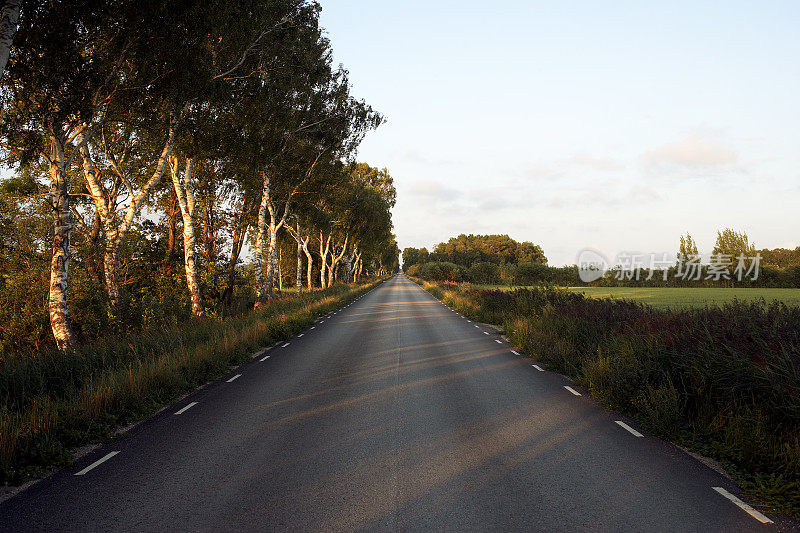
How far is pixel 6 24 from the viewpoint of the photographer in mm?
6074

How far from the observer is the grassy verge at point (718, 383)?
4414mm

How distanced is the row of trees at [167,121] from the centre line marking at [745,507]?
38.5 ft

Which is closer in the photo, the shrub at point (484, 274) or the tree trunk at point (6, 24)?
the tree trunk at point (6, 24)

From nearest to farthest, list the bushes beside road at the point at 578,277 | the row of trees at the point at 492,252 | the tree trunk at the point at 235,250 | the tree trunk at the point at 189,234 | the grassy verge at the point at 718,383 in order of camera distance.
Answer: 1. the grassy verge at the point at 718,383
2. the tree trunk at the point at 189,234
3. the tree trunk at the point at 235,250
4. the bushes beside road at the point at 578,277
5. the row of trees at the point at 492,252

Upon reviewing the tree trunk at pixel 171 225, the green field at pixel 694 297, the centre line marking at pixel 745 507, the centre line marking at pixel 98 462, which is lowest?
the green field at pixel 694 297

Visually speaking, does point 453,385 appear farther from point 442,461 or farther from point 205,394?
point 205,394

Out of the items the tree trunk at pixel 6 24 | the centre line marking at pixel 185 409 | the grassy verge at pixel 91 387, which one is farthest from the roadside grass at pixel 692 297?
the tree trunk at pixel 6 24

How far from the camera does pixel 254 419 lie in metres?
6.10

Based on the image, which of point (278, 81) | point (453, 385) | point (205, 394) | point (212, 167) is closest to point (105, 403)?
point (205, 394)

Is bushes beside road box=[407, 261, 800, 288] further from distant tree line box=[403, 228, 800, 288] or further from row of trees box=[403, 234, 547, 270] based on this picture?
row of trees box=[403, 234, 547, 270]

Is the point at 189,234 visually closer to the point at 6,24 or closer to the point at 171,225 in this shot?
the point at 171,225

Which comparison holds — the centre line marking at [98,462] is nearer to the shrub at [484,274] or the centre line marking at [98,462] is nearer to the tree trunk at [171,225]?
the tree trunk at [171,225]

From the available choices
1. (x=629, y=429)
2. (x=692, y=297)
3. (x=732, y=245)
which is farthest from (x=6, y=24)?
(x=732, y=245)

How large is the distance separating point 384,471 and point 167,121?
12.4 metres
